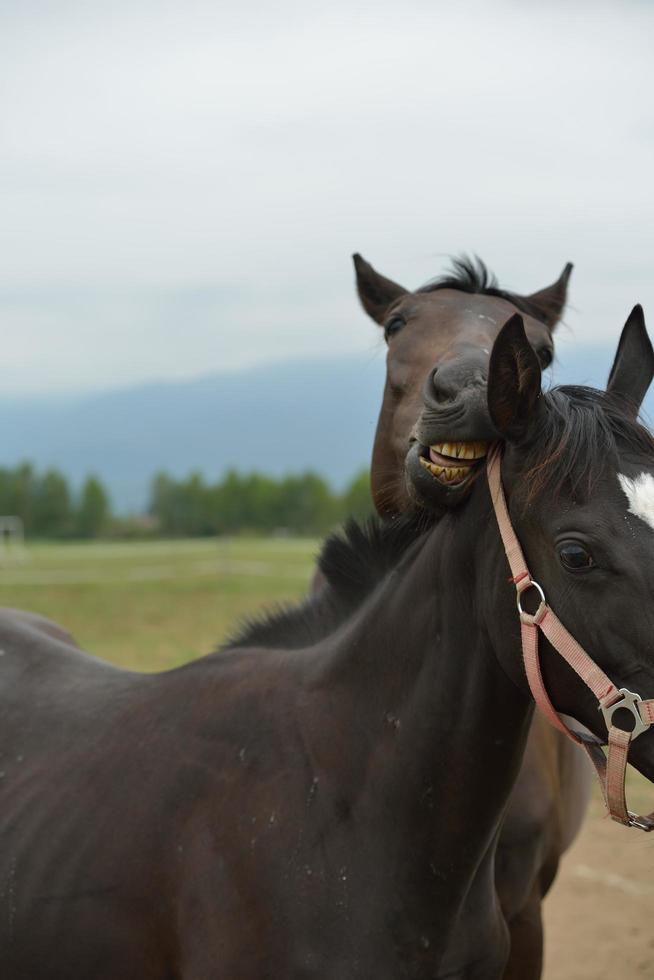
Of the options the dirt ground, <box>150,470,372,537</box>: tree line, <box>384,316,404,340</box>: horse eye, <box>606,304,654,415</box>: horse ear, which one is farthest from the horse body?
<box>150,470,372,537</box>: tree line

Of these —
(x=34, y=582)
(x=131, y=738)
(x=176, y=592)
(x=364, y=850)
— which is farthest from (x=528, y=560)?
(x=34, y=582)

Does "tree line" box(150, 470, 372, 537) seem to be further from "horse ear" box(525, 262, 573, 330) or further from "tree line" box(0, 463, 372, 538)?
"horse ear" box(525, 262, 573, 330)

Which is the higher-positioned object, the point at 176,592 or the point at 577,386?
the point at 577,386

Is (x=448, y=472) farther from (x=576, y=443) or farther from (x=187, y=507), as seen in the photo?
(x=187, y=507)

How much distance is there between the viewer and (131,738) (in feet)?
9.18

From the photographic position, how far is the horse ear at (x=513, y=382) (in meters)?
2.09

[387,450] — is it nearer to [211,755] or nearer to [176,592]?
[211,755]

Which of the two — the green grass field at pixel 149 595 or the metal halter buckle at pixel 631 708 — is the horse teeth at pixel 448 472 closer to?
the metal halter buckle at pixel 631 708

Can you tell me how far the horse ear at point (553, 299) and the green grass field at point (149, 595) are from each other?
9.41 metres

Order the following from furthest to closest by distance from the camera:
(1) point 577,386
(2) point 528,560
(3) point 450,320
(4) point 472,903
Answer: (3) point 450,320
(4) point 472,903
(1) point 577,386
(2) point 528,560

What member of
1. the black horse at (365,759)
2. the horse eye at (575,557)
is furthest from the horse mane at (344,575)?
the horse eye at (575,557)

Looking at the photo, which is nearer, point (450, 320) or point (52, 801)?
point (52, 801)

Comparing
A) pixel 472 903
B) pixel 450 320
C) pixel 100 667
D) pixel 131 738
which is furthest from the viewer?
pixel 450 320

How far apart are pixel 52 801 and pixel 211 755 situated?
1.79 ft
